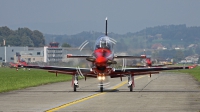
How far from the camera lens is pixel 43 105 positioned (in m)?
26.0

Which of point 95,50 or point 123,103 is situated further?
point 95,50

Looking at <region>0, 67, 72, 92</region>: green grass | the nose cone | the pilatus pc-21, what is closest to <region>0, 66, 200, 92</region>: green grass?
<region>0, 67, 72, 92</region>: green grass

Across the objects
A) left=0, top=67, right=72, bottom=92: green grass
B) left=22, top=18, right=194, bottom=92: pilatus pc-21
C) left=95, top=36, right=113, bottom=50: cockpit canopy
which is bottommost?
left=0, top=67, right=72, bottom=92: green grass

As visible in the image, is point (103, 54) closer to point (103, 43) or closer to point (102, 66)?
point (102, 66)

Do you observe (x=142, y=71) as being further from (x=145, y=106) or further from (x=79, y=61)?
(x=145, y=106)

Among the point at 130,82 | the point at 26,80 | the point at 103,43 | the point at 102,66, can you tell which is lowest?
the point at 26,80

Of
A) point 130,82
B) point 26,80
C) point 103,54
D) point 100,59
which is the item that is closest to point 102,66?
point 100,59

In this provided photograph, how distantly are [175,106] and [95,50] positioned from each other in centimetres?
960

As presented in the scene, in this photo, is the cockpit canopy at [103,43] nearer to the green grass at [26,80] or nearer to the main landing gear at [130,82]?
the main landing gear at [130,82]

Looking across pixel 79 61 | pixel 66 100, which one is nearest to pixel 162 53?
pixel 79 61

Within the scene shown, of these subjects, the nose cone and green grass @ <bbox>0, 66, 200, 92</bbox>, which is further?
green grass @ <bbox>0, 66, 200, 92</bbox>

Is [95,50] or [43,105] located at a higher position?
[95,50]

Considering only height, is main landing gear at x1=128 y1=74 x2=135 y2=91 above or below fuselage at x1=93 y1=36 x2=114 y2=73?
below

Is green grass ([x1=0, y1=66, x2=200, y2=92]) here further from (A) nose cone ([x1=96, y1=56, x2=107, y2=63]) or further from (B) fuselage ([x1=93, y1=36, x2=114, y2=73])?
(A) nose cone ([x1=96, y1=56, x2=107, y2=63])
